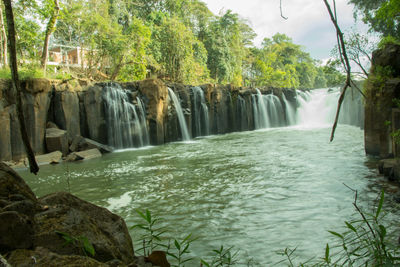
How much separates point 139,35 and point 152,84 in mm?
7215

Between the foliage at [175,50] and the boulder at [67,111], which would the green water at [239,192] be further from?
the foliage at [175,50]

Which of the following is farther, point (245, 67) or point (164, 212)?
point (245, 67)

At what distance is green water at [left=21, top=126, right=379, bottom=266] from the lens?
4195 mm

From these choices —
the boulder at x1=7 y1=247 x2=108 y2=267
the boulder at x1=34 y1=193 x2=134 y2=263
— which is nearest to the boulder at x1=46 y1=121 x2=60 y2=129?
the boulder at x1=34 y1=193 x2=134 y2=263

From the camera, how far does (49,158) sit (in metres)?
11.6

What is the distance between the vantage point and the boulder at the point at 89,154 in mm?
12156

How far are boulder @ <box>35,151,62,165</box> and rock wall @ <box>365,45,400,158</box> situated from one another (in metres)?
11.0

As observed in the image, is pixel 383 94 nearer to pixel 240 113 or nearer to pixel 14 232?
pixel 14 232

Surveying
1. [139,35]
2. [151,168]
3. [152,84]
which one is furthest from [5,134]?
[139,35]

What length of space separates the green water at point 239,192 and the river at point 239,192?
0.04 feet

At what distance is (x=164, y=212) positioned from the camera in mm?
5270

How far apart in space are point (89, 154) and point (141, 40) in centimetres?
1267

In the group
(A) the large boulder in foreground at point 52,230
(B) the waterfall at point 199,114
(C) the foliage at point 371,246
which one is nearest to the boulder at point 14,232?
(A) the large boulder in foreground at point 52,230

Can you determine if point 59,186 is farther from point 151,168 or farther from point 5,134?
point 5,134
